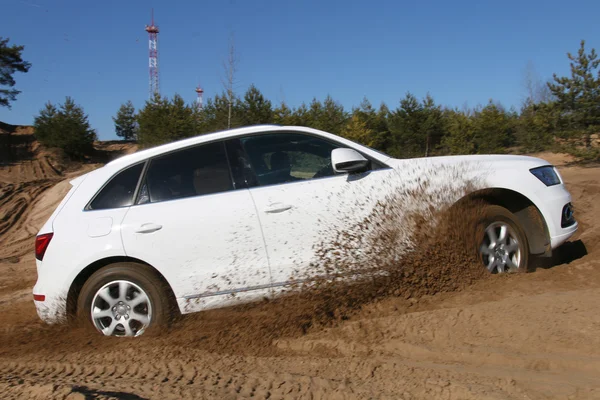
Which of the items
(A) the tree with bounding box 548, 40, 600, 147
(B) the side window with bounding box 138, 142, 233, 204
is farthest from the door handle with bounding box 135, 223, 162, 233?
(A) the tree with bounding box 548, 40, 600, 147

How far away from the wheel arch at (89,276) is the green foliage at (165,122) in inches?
844

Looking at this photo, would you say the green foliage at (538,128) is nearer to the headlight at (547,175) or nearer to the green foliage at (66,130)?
the headlight at (547,175)

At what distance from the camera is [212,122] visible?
984 inches

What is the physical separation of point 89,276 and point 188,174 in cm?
117

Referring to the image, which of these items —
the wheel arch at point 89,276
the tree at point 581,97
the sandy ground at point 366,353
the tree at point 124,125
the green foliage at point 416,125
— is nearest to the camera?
the sandy ground at point 366,353

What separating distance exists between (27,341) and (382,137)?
24.4 meters

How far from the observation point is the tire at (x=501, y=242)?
4.11 metres

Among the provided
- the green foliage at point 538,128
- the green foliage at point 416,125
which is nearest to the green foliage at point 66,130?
the green foliage at point 416,125

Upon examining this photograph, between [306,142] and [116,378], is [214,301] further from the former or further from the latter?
[306,142]

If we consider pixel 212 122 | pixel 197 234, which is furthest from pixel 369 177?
pixel 212 122

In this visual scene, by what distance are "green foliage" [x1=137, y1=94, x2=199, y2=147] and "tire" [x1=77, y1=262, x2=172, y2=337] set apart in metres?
21.6

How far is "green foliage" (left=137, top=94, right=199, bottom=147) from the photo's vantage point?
976 inches

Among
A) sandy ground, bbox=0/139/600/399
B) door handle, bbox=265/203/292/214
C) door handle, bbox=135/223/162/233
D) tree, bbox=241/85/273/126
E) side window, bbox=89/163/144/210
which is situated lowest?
sandy ground, bbox=0/139/600/399

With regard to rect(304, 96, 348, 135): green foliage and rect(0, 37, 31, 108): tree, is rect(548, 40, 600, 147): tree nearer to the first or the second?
rect(304, 96, 348, 135): green foliage
